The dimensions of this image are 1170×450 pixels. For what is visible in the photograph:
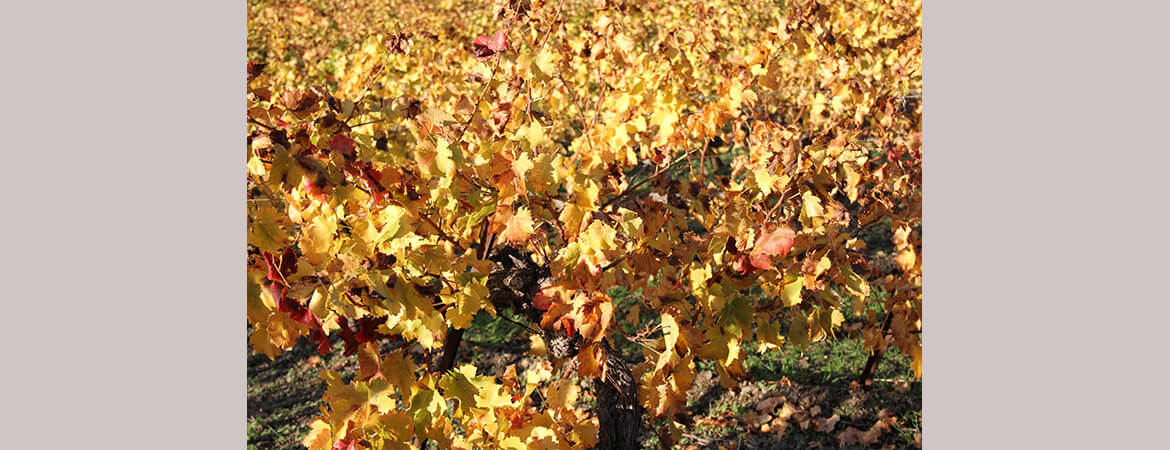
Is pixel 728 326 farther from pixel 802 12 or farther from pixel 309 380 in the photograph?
pixel 309 380

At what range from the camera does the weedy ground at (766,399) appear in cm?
285

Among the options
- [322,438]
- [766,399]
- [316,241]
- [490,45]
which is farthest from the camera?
[766,399]

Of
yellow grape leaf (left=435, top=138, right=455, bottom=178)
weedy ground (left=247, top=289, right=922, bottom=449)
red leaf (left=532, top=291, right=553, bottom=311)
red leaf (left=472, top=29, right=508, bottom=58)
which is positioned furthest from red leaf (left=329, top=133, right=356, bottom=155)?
weedy ground (left=247, top=289, right=922, bottom=449)

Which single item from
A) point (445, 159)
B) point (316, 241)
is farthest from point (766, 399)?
point (316, 241)

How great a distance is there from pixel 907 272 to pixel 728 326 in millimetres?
1259

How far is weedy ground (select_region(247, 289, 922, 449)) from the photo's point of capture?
2850mm

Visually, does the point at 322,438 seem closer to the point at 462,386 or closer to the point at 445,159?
the point at 462,386

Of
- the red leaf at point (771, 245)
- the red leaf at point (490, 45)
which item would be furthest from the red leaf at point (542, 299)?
the red leaf at point (490, 45)

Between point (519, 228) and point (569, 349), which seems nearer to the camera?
point (519, 228)

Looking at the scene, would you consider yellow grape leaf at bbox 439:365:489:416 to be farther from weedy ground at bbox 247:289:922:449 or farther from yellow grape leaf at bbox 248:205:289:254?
weedy ground at bbox 247:289:922:449

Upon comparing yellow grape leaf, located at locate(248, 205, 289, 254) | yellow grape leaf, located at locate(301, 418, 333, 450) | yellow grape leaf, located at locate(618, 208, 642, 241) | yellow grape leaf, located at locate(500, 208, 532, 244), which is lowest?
yellow grape leaf, located at locate(301, 418, 333, 450)

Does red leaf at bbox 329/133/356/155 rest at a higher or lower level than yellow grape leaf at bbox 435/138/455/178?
lower

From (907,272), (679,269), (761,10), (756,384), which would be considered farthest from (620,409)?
(761,10)

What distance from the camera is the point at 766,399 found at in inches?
121
